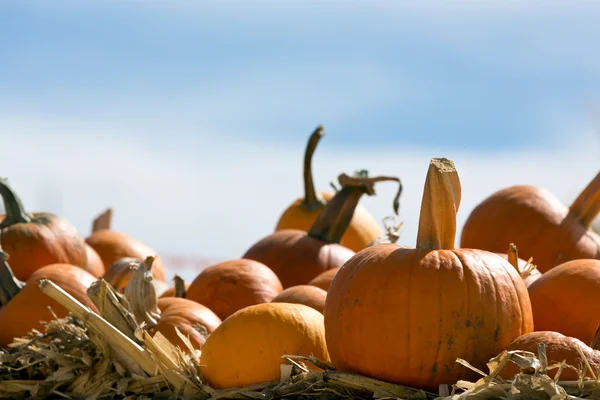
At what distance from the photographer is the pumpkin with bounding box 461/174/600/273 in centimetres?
382

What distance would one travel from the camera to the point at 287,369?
2424 millimetres

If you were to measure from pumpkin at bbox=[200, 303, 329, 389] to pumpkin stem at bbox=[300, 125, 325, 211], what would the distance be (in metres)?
2.66

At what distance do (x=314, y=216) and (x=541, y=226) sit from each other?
2.00 m

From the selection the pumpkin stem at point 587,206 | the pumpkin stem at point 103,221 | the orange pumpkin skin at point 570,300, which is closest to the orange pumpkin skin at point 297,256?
the pumpkin stem at point 587,206

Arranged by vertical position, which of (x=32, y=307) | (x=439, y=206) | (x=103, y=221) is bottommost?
(x=103, y=221)

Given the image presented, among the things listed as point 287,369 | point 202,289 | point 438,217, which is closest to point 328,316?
point 287,369

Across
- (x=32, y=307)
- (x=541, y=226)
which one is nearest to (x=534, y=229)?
(x=541, y=226)

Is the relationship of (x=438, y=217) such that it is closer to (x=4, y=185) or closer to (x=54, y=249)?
(x=54, y=249)

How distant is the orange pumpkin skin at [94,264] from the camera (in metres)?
4.62

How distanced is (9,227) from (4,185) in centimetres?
26

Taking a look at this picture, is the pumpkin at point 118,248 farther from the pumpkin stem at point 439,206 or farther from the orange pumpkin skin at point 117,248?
the pumpkin stem at point 439,206

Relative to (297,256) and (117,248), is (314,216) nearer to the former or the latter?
(117,248)

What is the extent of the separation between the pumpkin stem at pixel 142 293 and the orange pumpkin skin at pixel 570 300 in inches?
52.8

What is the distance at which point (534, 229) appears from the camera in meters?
3.88
